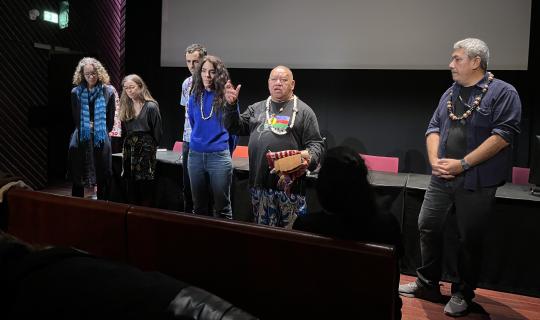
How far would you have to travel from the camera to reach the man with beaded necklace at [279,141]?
2574mm

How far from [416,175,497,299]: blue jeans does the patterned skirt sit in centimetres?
223

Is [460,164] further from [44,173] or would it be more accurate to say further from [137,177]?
[44,173]

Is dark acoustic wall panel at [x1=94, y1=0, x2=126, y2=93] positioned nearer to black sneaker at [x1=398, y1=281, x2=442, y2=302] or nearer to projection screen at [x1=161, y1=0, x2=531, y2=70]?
projection screen at [x1=161, y1=0, x2=531, y2=70]

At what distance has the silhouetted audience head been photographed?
4.94ft

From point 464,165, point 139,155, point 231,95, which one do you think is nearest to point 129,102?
point 139,155

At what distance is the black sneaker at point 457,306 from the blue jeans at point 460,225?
34 millimetres

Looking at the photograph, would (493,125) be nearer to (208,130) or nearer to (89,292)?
(208,130)

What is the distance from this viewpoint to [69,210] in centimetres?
164

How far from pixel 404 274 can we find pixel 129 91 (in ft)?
8.48

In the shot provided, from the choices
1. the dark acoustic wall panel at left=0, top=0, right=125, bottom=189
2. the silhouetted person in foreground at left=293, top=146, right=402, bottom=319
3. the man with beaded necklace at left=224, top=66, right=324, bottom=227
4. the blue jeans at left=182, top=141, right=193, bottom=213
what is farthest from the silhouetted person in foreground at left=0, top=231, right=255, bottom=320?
the dark acoustic wall panel at left=0, top=0, right=125, bottom=189

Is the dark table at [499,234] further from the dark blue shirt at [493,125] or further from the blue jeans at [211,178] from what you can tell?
the blue jeans at [211,178]

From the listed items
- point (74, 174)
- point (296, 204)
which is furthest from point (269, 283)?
point (74, 174)

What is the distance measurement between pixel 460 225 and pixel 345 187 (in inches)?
51.7

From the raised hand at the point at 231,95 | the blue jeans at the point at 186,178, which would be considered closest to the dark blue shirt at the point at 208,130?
the raised hand at the point at 231,95
